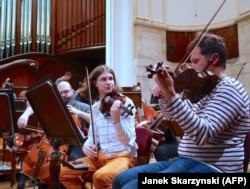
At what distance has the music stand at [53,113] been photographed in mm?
1863

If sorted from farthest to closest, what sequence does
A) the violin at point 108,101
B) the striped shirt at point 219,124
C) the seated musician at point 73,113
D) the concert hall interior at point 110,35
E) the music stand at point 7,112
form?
1. the concert hall interior at point 110,35
2. the seated musician at point 73,113
3. the music stand at point 7,112
4. the violin at point 108,101
5. the striped shirt at point 219,124

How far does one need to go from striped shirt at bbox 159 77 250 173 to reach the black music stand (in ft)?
2.11

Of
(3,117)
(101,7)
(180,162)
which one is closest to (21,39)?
(101,7)

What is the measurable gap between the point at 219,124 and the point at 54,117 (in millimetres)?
960

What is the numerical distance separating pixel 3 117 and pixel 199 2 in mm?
5305

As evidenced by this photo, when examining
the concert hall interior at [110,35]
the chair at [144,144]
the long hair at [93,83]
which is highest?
the concert hall interior at [110,35]

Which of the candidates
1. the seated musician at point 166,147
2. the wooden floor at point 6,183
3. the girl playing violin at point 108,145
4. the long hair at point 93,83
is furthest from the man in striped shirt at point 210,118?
the wooden floor at point 6,183

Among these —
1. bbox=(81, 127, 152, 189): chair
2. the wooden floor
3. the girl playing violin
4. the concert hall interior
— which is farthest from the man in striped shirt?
the concert hall interior

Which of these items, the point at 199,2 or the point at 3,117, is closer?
the point at 3,117

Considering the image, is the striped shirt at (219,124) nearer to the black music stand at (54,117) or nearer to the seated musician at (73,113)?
the black music stand at (54,117)

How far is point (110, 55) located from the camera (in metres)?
6.51

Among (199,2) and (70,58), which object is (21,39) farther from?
(199,2)

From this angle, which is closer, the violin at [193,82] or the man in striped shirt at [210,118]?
the man in striped shirt at [210,118]

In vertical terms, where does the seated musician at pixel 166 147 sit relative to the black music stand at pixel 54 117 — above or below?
below
